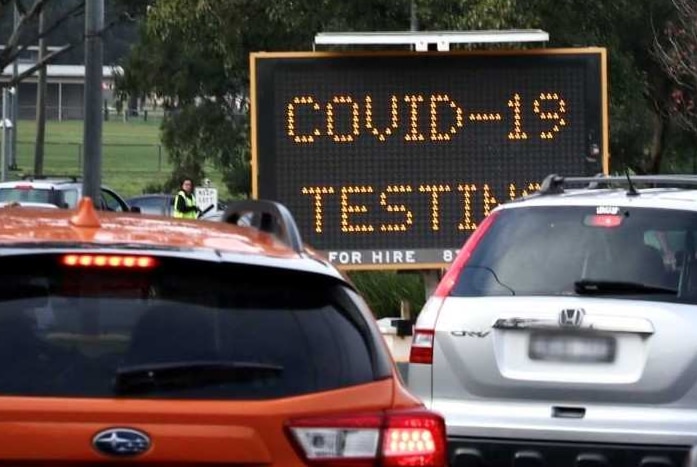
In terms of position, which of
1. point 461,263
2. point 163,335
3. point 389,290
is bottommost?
point 389,290

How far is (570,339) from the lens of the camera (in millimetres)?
7930

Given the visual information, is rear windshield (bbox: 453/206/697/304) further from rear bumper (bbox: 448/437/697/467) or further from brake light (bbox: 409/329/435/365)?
rear bumper (bbox: 448/437/697/467)

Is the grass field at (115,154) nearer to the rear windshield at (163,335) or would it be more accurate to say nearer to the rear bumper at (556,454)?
the rear bumper at (556,454)

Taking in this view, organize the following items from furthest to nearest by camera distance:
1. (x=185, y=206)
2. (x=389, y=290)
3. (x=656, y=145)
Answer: (x=656, y=145) < (x=185, y=206) < (x=389, y=290)

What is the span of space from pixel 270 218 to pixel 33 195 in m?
21.2

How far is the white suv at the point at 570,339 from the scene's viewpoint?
25.6ft

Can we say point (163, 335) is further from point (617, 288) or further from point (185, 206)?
point (185, 206)

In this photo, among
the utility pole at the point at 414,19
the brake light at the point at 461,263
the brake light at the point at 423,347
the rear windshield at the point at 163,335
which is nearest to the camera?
the rear windshield at the point at 163,335

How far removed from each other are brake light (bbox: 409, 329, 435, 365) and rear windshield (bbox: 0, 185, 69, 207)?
1833 centimetres

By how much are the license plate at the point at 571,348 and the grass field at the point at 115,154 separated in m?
47.7

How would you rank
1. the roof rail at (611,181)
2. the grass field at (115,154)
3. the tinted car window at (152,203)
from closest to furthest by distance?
the roof rail at (611,181)
the tinted car window at (152,203)
the grass field at (115,154)

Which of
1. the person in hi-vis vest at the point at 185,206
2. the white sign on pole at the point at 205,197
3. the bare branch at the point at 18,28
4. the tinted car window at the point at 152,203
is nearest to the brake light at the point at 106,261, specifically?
the person in hi-vis vest at the point at 185,206

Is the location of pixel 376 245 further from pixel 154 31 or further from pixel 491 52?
pixel 154 31

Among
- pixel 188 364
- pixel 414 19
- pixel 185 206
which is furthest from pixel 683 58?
pixel 188 364
